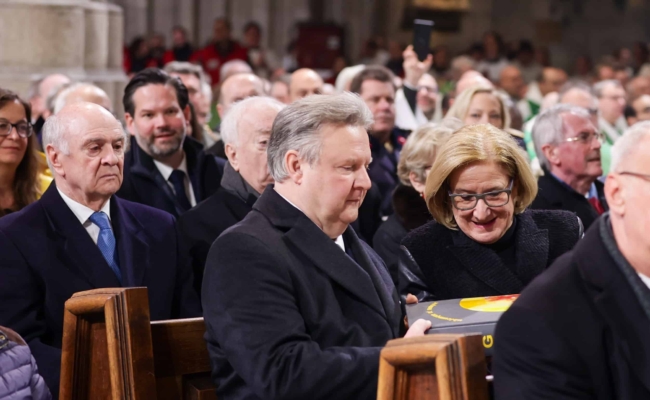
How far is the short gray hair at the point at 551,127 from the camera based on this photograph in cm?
537

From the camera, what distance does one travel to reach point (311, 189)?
2855 mm

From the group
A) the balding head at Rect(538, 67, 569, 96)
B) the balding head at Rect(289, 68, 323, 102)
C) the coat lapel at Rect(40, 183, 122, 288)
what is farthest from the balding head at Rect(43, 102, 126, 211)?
the balding head at Rect(538, 67, 569, 96)

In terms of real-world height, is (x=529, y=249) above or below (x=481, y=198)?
below

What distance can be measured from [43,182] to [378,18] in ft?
45.9

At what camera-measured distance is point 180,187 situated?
207 inches

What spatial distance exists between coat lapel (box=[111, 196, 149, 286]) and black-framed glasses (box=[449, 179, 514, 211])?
1.17 m

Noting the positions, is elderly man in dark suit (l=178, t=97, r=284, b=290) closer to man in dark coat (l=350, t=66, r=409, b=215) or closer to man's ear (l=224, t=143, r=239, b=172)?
man's ear (l=224, t=143, r=239, b=172)

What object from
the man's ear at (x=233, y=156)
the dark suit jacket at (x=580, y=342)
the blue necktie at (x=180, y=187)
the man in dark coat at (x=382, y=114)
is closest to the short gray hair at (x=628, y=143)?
the dark suit jacket at (x=580, y=342)

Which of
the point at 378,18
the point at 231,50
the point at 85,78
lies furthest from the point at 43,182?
the point at 378,18

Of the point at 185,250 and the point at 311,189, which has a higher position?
the point at 311,189

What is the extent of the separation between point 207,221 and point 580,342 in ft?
7.81

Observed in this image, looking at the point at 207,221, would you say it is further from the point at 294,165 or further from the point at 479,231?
the point at 294,165

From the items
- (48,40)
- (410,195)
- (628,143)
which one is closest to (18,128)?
(410,195)

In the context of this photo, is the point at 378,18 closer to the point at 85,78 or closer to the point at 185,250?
the point at 85,78
